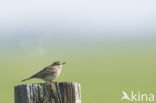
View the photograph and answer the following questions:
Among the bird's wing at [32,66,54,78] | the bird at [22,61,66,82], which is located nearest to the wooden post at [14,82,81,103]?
the bird at [22,61,66,82]

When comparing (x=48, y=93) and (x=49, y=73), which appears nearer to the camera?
(x=48, y=93)

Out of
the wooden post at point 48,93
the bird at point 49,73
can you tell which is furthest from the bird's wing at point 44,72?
the wooden post at point 48,93

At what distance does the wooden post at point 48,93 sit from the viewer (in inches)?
183

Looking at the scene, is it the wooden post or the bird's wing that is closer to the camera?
the wooden post

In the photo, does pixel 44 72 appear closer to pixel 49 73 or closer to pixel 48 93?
pixel 49 73

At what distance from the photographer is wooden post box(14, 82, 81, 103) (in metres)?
4.64

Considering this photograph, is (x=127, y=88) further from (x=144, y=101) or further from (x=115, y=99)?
(x=144, y=101)

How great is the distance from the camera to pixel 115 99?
57.7 ft

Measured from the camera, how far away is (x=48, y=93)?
472 cm

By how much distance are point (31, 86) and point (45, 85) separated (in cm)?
14

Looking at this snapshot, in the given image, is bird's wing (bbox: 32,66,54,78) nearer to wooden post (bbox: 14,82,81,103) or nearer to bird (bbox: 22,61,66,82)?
bird (bbox: 22,61,66,82)

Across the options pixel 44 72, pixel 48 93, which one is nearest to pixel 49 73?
pixel 44 72

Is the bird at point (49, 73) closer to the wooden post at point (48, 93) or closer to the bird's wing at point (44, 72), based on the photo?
the bird's wing at point (44, 72)

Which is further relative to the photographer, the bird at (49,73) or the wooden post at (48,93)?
the bird at (49,73)
